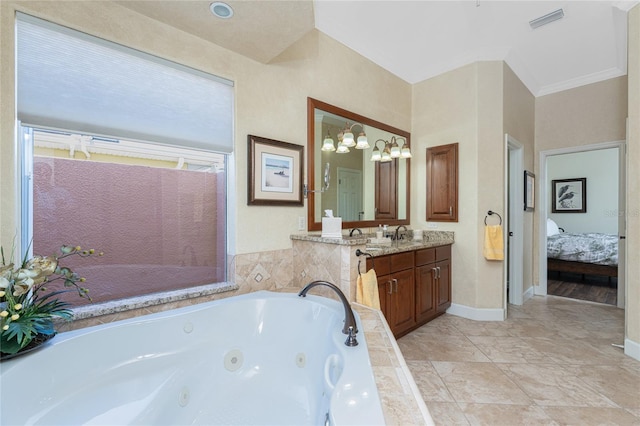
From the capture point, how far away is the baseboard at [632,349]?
228 cm

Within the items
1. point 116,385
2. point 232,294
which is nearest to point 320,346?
point 232,294

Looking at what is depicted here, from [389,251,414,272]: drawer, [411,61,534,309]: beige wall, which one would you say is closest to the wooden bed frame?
[411,61,534,309]: beige wall

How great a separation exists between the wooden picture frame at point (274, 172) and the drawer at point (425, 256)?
4.17 ft

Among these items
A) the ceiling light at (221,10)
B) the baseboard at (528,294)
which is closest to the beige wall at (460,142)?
the baseboard at (528,294)

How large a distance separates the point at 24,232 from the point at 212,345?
1.13 metres

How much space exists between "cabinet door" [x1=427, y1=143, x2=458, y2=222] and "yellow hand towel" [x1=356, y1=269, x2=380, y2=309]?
181 cm

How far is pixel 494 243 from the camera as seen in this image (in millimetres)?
3039

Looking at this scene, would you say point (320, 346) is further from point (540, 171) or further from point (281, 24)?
point (540, 171)

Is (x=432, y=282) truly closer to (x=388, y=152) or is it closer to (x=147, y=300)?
(x=388, y=152)

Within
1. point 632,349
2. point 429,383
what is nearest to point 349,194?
point 429,383

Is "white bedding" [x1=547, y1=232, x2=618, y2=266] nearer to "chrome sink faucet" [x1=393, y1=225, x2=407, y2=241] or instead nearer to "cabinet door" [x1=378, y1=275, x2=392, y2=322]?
"chrome sink faucet" [x1=393, y1=225, x2=407, y2=241]

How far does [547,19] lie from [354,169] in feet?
7.33

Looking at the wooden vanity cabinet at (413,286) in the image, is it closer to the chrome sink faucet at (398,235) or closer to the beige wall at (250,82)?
the chrome sink faucet at (398,235)

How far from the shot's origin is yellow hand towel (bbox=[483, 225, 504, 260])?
3.02 metres
